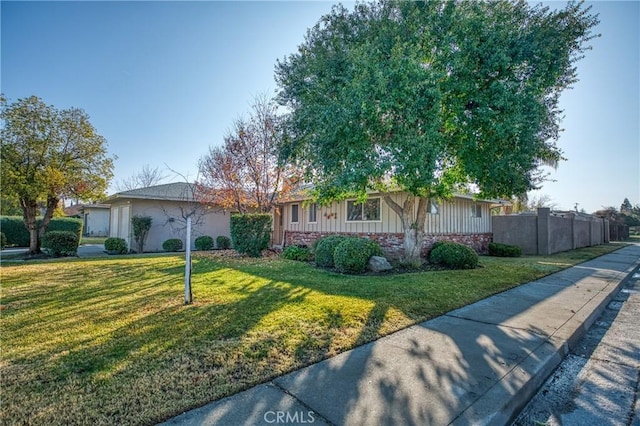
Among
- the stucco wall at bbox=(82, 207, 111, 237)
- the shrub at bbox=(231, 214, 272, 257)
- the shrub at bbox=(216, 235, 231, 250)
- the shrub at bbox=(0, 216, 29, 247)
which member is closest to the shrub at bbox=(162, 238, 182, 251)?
the shrub at bbox=(216, 235, 231, 250)

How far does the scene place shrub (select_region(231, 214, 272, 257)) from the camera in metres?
12.2

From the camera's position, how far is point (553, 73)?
25.9 ft

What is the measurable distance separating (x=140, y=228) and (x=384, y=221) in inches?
446

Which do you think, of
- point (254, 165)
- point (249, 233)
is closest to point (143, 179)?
point (254, 165)

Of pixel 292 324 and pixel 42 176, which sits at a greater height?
pixel 42 176

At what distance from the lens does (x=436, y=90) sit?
7.20 meters

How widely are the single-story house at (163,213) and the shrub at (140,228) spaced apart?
0.49 metres

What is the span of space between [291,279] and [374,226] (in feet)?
20.3

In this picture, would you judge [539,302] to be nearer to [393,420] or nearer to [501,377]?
[501,377]

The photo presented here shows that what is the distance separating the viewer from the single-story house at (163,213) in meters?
15.6

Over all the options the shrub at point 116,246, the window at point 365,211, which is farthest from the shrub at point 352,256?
the shrub at point 116,246

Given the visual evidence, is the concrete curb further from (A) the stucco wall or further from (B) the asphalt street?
(A) the stucco wall

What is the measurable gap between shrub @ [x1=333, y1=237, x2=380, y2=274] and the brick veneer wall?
9.60 feet

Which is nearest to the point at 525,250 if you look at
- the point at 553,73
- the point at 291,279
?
the point at 553,73
